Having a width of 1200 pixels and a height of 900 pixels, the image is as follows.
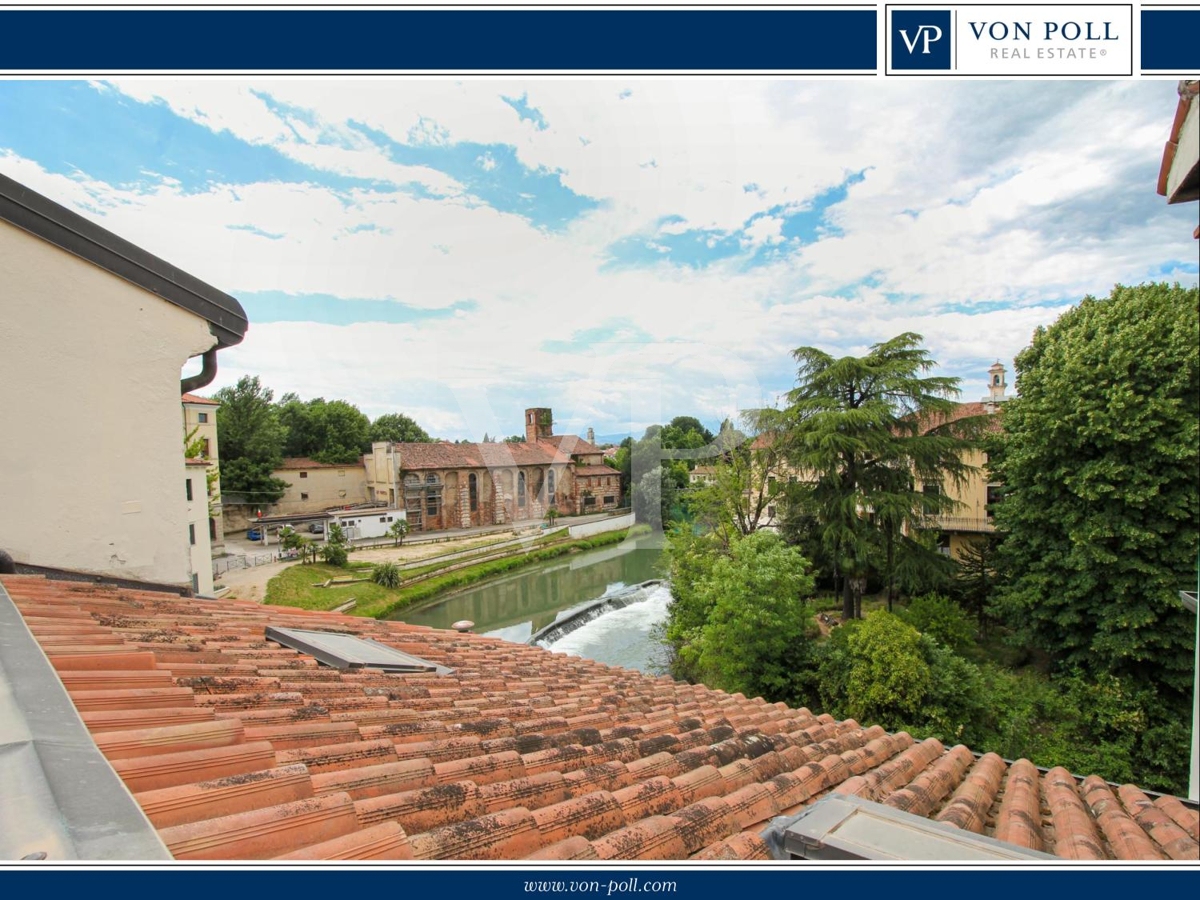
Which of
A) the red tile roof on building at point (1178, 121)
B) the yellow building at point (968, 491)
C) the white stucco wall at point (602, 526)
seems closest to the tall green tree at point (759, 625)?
the yellow building at point (968, 491)

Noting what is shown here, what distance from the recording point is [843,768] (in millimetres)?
2316

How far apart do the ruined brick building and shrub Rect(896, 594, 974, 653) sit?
21.0 meters

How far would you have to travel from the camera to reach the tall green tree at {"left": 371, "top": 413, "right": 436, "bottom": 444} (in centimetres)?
3228

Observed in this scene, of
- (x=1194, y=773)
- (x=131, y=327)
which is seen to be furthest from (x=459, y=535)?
(x=1194, y=773)

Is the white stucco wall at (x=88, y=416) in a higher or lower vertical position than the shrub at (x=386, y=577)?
higher

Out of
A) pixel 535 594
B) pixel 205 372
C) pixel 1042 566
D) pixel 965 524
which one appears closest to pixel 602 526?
pixel 535 594

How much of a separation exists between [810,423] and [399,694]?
10006mm

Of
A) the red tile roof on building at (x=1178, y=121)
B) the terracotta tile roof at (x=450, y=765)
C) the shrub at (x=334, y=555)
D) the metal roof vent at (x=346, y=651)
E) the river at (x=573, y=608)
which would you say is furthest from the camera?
the shrub at (x=334, y=555)

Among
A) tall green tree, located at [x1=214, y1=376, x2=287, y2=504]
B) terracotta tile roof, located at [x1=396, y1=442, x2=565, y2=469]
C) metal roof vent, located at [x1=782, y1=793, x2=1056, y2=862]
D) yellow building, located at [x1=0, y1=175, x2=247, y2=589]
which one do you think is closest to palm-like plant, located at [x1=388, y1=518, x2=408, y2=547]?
terracotta tile roof, located at [x1=396, y1=442, x2=565, y2=469]

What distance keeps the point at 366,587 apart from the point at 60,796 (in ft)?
53.2

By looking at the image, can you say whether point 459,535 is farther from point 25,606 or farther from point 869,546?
point 25,606

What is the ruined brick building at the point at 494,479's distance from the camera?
25.5m

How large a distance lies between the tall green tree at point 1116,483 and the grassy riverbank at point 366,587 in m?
14.6

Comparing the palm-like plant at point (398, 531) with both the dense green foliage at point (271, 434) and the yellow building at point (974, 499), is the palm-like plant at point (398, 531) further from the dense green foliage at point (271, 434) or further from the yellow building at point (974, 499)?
the yellow building at point (974, 499)
